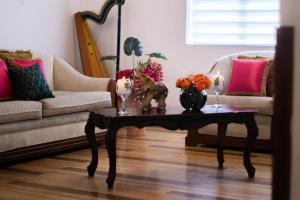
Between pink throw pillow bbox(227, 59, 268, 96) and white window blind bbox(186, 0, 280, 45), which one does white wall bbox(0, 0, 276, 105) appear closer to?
white window blind bbox(186, 0, 280, 45)

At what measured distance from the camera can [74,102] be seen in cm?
425

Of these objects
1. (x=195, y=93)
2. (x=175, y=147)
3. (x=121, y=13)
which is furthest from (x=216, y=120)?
(x=121, y=13)

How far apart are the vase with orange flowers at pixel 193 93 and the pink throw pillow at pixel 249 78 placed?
3.69ft

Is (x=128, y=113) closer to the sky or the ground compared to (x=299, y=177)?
closer to the ground

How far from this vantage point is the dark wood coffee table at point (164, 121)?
9.98 ft

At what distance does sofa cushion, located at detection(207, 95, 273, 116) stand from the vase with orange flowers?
87cm

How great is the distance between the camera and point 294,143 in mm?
550

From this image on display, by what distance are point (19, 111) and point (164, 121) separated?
1.20m

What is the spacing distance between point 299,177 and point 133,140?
4.38 meters

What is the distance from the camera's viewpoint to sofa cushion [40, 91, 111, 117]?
158 inches

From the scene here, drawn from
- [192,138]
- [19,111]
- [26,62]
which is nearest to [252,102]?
[192,138]

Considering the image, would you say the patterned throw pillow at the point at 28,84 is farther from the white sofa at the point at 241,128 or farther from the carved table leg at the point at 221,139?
the carved table leg at the point at 221,139

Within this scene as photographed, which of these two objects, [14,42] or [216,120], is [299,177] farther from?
[14,42]

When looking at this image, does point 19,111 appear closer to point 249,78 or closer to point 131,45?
point 131,45
